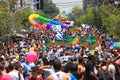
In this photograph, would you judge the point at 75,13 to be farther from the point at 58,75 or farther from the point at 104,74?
the point at 58,75

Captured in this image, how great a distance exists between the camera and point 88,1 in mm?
139000

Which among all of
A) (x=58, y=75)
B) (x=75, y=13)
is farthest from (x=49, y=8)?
(x=58, y=75)

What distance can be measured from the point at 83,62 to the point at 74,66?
1552 millimetres

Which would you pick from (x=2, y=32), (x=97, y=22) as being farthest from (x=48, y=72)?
(x=97, y=22)

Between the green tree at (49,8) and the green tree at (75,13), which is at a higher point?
the green tree at (49,8)

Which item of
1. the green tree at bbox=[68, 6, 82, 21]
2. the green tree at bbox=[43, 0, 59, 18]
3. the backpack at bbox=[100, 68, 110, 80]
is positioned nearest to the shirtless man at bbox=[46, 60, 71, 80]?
the backpack at bbox=[100, 68, 110, 80]

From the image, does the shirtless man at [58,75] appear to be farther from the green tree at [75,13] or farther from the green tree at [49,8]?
the green tree at [75,13]

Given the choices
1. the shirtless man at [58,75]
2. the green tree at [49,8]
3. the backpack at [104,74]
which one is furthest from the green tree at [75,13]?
the shirtless man at [58,75]

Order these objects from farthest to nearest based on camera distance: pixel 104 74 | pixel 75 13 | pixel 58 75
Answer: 1. pixel 75 13
2. pixel 104 74
3. pixel 58 75

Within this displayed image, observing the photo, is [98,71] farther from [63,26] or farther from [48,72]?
[63,26]

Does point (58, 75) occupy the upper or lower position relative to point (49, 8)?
upper

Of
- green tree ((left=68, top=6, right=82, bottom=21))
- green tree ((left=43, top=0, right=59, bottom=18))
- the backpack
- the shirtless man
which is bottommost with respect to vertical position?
green tree ((left=68, top=6, right=82, bottom=21))

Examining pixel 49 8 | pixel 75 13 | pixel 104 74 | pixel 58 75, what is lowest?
pixel 75 13

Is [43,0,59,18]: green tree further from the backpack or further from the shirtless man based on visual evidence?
the shirtless man
